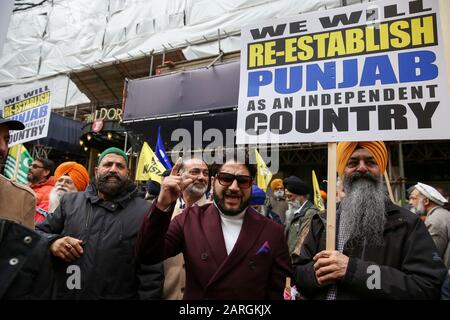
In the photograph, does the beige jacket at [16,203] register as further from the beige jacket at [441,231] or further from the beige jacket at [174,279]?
the beige jacket at [441,231]

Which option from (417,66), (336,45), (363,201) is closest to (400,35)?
(417,66)

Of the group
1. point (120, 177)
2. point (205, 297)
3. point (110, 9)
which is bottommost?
point (205, 297)

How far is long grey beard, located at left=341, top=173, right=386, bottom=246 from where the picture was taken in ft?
6.01

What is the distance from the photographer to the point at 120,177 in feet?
8.46

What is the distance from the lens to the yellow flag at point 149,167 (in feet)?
15.6

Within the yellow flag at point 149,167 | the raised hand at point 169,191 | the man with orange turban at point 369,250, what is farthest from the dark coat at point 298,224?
the raised hand at point 169,191

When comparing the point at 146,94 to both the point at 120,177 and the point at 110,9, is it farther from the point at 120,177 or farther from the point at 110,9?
the point at 110,9

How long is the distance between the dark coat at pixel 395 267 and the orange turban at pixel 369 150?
0.32 meters

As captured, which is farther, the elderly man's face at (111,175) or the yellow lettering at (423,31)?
the elderly man's face at (111,175)

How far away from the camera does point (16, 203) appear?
A: 166cm

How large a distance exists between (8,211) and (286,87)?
1.77m
